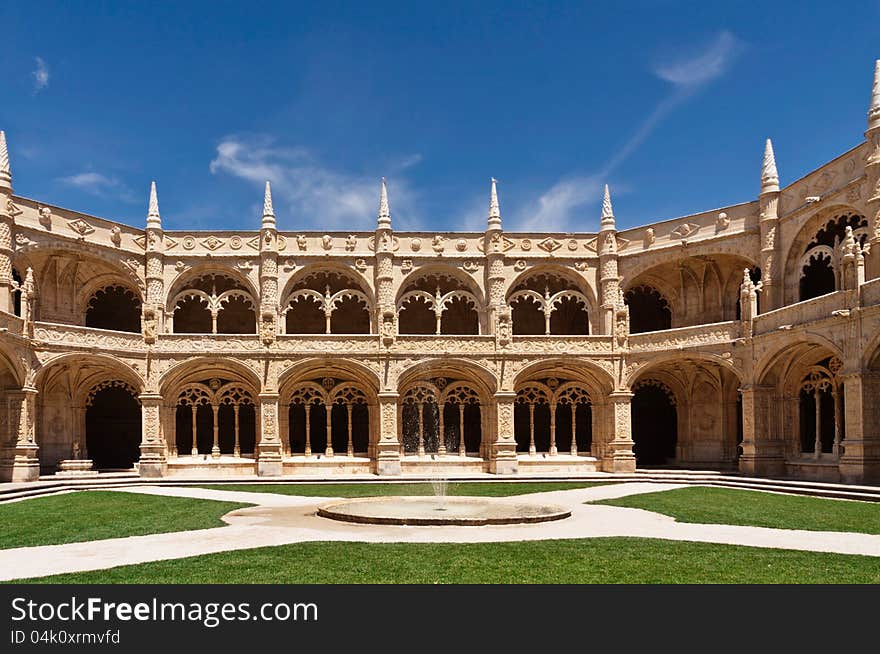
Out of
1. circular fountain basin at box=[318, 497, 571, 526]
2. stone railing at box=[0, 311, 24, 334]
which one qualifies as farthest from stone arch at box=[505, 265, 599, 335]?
stone railing at box=[0, 311, 24, 334]

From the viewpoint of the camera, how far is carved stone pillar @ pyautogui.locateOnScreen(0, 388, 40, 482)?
27172 mm

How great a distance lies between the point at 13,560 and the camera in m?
11.6

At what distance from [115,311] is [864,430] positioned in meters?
32.0

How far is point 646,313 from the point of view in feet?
125

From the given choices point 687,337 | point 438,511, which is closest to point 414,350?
point 687,337

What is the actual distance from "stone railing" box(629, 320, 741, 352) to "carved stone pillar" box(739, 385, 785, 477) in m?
2.40

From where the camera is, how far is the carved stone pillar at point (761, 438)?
2852cm

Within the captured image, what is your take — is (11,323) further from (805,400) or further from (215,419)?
(805,400)

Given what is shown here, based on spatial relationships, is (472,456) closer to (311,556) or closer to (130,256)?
(130,256)

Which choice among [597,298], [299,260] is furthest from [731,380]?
[299,260]

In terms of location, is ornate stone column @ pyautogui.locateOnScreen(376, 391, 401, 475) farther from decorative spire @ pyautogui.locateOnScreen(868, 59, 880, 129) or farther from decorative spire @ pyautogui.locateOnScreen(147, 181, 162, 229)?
decorative spire @ pyautogui.locateOnScreen(868, 59, 880, 129)

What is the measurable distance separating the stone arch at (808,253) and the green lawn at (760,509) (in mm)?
9300
